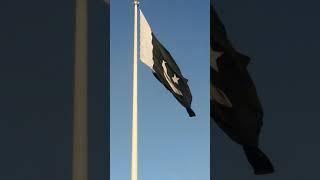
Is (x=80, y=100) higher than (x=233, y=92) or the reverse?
the reverse

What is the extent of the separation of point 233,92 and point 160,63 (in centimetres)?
293

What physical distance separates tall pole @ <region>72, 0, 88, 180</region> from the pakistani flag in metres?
7.74

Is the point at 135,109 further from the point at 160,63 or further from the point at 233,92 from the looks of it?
the point at 233,92

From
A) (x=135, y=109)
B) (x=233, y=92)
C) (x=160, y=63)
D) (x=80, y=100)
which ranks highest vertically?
(x=160, y=63)

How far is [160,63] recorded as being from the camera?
14.8 m

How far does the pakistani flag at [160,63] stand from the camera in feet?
47.7

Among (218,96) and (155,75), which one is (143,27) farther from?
(218,96)

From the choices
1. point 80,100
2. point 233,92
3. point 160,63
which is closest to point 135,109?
point 160,63

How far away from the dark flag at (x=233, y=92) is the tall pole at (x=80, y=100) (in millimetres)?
5860

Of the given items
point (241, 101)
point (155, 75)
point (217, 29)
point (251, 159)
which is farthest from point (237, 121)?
point (155, 75)

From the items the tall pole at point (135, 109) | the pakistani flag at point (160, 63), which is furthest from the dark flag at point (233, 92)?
the tall pole at point (135, 109)

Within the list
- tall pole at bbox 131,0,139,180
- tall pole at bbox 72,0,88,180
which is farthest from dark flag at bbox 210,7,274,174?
tall pole at bbox 72,0,88,180

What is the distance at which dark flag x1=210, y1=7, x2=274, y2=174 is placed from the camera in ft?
40.0

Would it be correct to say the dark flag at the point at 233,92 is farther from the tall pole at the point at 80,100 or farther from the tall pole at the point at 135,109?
the tall pole at the point at 80,100
